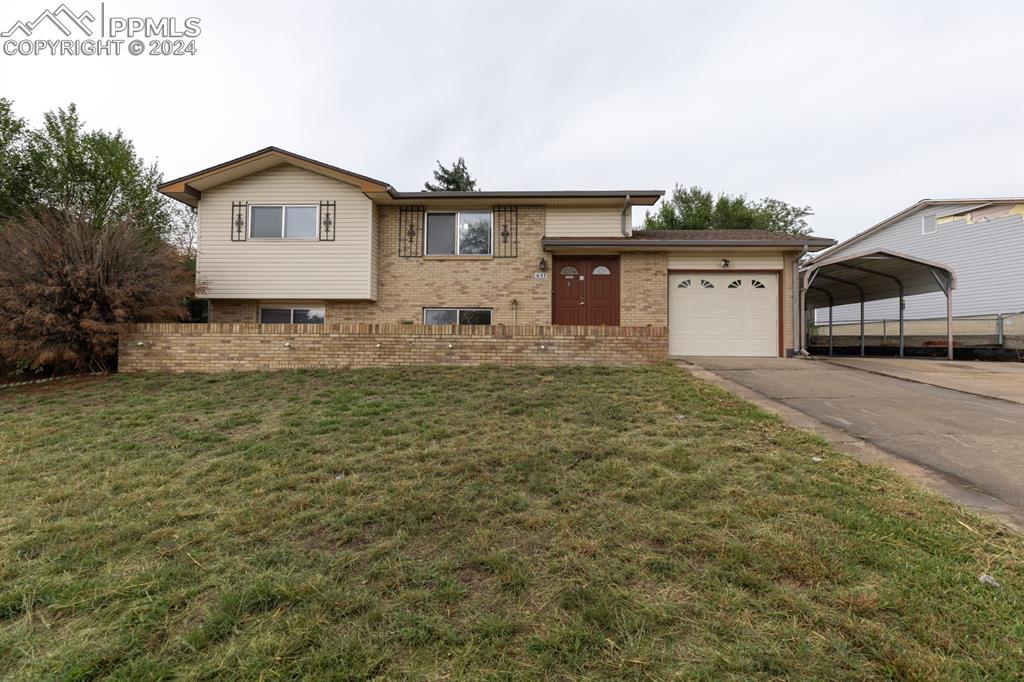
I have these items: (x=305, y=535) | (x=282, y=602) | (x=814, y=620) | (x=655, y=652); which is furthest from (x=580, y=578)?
(x=305, y=535)

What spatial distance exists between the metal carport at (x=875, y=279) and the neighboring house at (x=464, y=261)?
1.14 metres

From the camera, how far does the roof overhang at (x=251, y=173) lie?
10.7 meters

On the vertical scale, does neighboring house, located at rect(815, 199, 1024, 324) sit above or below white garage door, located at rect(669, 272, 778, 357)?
above

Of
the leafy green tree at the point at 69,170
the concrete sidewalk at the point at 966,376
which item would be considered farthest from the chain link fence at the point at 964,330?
the leafy green tree at the point at 69,170

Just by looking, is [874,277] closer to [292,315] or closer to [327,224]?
[327,224]

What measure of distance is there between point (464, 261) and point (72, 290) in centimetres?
750

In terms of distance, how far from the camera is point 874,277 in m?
13.4

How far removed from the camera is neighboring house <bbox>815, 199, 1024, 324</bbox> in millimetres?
16344

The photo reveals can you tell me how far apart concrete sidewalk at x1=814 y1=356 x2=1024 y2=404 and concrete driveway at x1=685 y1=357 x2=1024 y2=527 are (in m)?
0.07

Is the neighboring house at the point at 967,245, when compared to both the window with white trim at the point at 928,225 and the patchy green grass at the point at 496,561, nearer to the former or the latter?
the window with white trim at the point at 928,225

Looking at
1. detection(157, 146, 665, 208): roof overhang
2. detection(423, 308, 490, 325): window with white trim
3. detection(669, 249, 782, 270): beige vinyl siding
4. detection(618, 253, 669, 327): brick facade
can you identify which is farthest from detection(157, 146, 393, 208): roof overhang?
detection(669, 249, 782, 270): beige vinyl siding

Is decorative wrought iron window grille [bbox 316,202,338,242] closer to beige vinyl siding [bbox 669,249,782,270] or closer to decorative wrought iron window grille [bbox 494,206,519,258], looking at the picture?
decorative wrought iron window grille [bbox 494,206,519,258]

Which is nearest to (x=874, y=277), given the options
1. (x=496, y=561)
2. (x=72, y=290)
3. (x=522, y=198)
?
(x=522, y=198)

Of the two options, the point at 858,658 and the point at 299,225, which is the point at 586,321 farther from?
the point at 858,658
